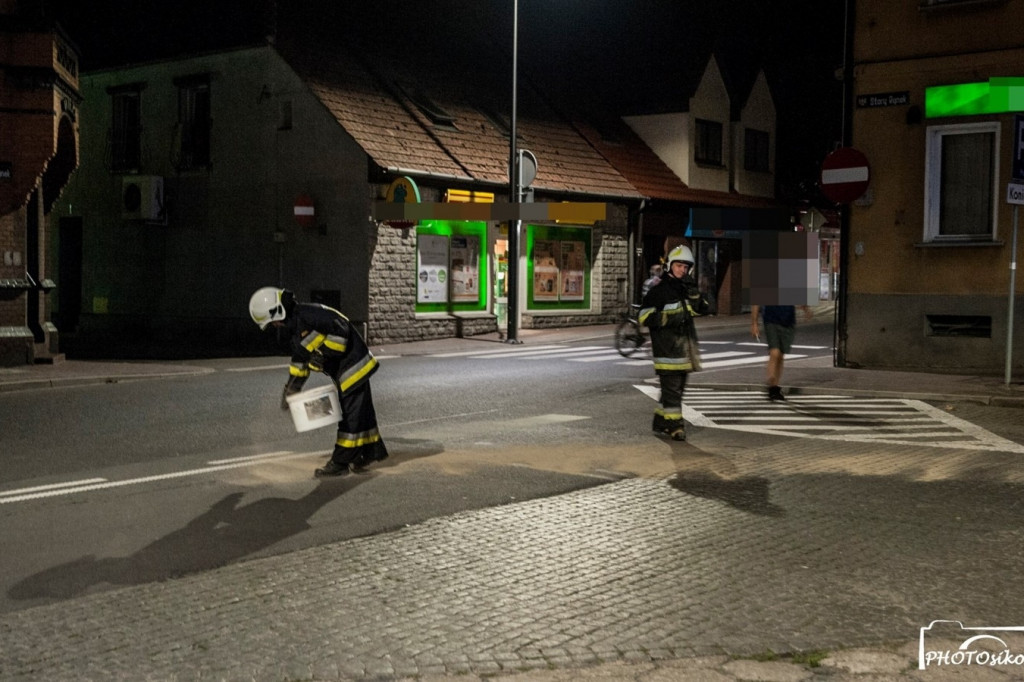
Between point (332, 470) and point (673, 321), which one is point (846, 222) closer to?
point (673, 321)

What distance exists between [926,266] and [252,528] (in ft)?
42.9

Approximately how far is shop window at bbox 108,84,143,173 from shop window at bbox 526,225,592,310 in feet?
35.0

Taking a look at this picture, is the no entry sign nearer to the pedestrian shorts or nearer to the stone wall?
the pedestrian shorts

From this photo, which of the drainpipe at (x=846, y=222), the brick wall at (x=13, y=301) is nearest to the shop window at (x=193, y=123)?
the brick wall at (x=13, y=301)

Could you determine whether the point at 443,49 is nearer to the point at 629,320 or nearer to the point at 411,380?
the point at 629,320

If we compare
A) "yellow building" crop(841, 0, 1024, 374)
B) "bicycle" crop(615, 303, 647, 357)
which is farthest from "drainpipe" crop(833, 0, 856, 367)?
"bicycle" crop(615, 303, 647, 357)

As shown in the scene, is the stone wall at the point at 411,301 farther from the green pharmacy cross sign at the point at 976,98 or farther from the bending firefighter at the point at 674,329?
the bending firefighter at the point at 674,329

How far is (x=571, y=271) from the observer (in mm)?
30828

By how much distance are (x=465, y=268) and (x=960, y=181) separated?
13317 mm

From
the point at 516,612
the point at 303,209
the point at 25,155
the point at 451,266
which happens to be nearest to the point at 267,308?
the point at 516,612

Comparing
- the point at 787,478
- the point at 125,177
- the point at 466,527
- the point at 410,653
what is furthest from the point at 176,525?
the point at 125,177

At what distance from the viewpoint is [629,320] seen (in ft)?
69.3

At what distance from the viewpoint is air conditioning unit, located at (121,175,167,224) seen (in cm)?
2784

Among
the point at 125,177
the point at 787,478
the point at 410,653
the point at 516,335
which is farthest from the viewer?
the point at 125,177
